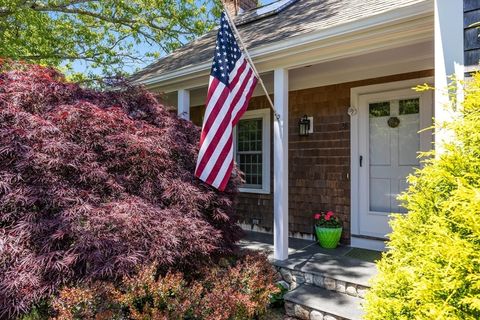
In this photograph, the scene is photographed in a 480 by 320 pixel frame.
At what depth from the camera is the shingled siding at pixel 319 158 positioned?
512 cm

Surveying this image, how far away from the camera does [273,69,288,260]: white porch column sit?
13.7 feet

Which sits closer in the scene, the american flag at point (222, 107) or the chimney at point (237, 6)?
the american flag at point (222, 107)

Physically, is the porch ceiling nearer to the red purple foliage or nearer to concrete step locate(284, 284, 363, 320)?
the red purple foliage

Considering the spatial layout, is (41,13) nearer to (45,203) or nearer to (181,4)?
(181,4)

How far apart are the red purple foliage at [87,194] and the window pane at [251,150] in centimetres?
235

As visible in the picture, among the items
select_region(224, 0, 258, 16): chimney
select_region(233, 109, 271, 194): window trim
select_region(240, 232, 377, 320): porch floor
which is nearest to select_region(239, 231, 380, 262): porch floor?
select_region(240, 232, 377, 320): porch floor

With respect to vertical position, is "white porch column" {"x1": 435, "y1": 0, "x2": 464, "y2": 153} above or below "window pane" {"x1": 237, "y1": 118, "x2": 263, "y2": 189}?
above

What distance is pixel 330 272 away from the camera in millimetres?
3799

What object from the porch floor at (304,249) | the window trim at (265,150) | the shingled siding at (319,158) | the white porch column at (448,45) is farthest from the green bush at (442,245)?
the window trim at (265,150)

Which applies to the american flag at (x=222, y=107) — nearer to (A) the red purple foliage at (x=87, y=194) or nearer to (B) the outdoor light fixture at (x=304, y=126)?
(A) the red purple foliage at (x=87, y=194)

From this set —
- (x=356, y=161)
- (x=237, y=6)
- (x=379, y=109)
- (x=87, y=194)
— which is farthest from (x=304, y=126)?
(x=237, y=6)

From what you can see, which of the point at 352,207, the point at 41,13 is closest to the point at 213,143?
the point at 352,207

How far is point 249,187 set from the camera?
6445 mm

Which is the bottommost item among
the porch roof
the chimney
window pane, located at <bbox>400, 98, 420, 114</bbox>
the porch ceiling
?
window pane, located at <bbox>400, 98, 420, 114</bbox>
